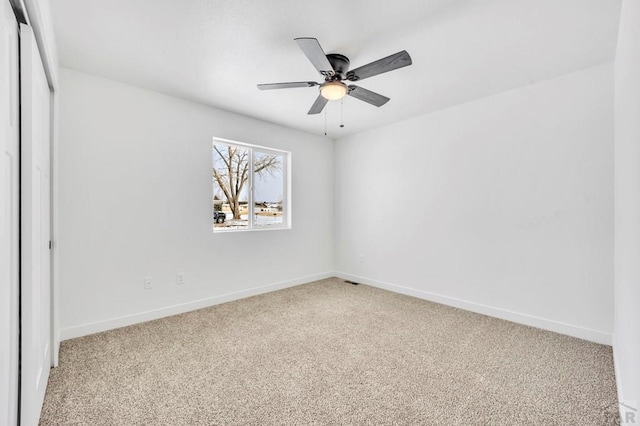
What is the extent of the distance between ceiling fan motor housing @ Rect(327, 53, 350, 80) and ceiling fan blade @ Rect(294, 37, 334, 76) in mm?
142

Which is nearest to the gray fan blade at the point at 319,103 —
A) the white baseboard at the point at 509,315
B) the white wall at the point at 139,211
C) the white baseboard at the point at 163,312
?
the white wall at the point at 139,211

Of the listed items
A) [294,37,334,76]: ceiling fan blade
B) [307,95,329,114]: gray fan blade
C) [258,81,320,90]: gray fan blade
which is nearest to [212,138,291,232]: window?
[307,95,329,114]: gray fan blade

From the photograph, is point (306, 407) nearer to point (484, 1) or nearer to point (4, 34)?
point (4, 34)

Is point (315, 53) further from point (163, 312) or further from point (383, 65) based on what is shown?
point (163, 312)

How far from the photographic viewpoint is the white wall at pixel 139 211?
2.60 metres

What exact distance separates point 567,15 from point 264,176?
3.34m

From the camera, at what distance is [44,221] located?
1851 millimetres

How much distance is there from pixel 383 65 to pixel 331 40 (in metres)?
0.43

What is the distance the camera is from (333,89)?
2312 mm

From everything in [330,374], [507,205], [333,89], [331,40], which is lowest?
[330,374]

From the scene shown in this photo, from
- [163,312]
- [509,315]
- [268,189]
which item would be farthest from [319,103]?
[509,315]

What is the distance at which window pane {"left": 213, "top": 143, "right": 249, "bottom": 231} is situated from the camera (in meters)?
3.72

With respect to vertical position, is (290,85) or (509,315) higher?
(290,85)

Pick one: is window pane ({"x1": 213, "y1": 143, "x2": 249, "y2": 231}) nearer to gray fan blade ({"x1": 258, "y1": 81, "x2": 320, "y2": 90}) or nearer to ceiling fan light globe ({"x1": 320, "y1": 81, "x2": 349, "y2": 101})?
gray fan blade ({"x1": 258, "y1": 81, "x2": 320, "y2": 90})
